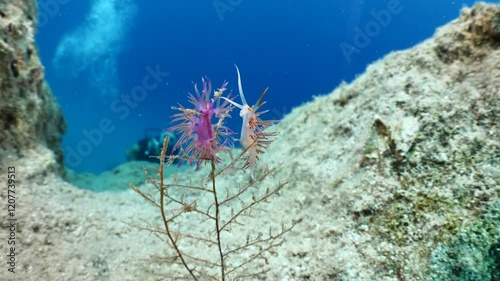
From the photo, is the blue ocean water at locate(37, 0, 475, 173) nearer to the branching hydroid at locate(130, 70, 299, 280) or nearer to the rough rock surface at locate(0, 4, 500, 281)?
the rough rock surface at locate(0, 4, 500, 281)

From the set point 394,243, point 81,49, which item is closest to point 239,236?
point 394,243

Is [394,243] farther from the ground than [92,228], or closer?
closer

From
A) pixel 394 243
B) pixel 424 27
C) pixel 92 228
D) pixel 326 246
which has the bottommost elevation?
pixel 394 243

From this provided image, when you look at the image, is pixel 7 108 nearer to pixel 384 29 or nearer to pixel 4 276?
pixel 4 276

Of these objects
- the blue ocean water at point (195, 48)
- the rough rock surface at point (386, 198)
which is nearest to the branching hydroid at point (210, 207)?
the rough rock surface at point (386, 198)

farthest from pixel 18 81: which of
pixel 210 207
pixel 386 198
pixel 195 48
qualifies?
pixel 195 48

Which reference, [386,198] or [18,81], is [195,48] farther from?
[386,198]
